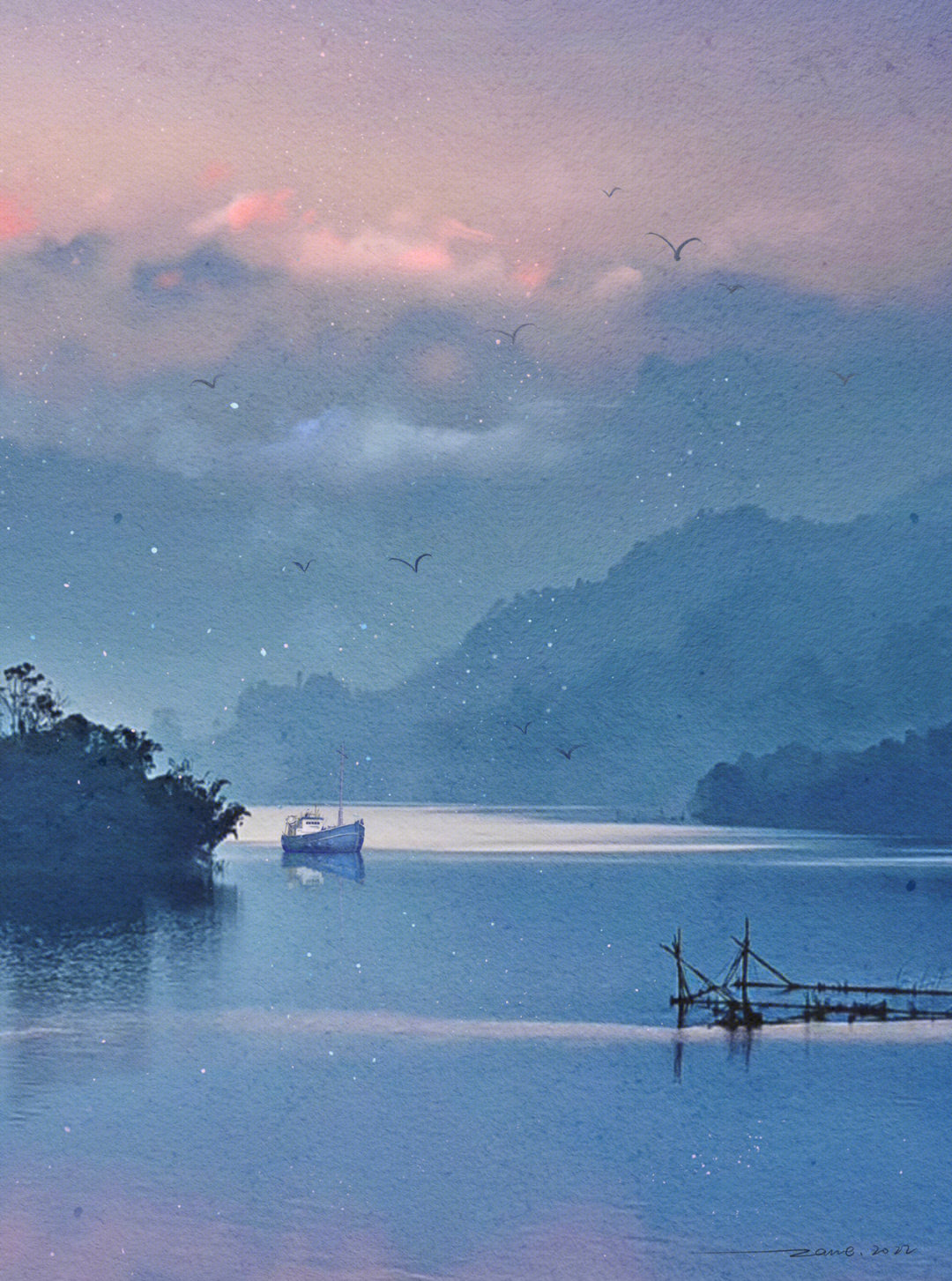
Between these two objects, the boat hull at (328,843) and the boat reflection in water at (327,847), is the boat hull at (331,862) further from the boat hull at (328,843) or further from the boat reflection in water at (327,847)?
the boat hull at (328,843)

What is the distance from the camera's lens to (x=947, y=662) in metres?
27.6

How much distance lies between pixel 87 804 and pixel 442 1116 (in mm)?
23793

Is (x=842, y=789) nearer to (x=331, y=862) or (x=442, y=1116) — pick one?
(x=331, y=862)

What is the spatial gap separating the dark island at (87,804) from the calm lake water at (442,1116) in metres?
8.74

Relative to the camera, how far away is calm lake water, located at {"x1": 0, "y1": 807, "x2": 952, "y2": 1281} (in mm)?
7426

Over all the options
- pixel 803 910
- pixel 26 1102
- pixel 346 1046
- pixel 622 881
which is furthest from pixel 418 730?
pixel 26 1102

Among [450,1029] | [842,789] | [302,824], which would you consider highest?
[842,789]

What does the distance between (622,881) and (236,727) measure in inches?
831

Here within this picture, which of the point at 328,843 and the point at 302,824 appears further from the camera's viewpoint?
the point at 302,824
